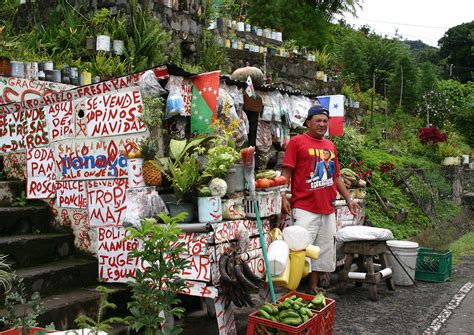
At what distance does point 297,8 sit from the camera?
67.8 ft

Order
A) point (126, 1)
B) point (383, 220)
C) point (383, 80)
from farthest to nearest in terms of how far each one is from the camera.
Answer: point (383, 80) < point (383, 220) < point (126, 1)

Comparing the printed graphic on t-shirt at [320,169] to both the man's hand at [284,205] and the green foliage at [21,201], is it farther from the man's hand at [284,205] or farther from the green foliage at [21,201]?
the green foliage at [21,201]

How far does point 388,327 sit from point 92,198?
3627 millimetres

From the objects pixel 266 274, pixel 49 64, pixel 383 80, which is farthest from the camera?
pixel 383 80

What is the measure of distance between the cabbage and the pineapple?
21.5 inches

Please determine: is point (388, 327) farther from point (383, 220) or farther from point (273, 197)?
point (383, 220)

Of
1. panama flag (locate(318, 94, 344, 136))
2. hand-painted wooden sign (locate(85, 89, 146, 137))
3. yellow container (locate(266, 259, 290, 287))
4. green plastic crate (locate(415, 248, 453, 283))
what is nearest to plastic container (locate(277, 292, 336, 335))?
yellow container (locate(266, 259, 290, 287))

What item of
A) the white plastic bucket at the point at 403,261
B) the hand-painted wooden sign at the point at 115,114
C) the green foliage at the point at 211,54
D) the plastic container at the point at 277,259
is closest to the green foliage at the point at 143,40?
the green foliage at the point at 211,54

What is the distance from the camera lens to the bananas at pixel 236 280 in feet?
14.8

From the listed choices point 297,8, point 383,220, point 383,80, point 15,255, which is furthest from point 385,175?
point 383,80

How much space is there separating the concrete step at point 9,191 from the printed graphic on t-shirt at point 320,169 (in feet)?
11.6

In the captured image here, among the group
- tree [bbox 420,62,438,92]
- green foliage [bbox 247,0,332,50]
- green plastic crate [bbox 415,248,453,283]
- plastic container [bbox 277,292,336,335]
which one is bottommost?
green plastic crate [bbox 415,248,453,283]

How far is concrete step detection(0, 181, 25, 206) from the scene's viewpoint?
613 cm

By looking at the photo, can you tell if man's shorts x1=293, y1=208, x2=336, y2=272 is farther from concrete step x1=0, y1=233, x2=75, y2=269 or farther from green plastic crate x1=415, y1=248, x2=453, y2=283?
concrete step x1=0, y1=233, x2=75, y2=269
